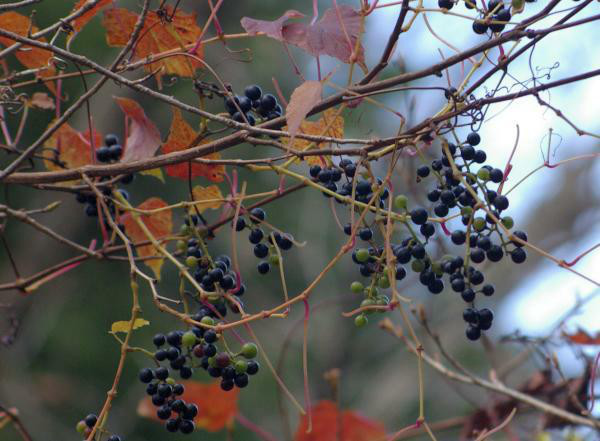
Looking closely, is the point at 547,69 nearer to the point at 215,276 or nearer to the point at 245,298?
the point at 215,276

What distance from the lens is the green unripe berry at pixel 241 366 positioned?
0.80 m

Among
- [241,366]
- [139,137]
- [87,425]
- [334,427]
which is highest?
[139,137]

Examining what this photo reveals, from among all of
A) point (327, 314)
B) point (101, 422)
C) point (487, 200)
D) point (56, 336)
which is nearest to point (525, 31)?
point (487, 200)

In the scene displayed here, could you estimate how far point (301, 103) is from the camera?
77 cm

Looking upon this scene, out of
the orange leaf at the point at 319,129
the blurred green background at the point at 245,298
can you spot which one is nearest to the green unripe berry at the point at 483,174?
the orange leaf at the point at 319,129

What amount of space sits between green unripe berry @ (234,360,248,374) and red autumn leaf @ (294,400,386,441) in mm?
695

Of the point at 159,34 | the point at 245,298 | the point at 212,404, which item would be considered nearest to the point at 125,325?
the point at 159,34

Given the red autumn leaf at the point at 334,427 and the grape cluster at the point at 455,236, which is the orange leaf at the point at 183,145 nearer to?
the grape cluster at the point at 455,236

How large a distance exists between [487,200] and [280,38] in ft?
0.98

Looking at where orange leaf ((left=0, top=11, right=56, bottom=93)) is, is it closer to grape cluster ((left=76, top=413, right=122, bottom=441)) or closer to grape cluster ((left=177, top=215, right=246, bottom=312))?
grape cluster ((left=177, top=215, right=246, bottom=312))

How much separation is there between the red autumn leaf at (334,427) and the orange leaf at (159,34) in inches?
28.9

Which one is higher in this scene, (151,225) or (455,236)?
(455,236)

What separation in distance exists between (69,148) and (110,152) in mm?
93

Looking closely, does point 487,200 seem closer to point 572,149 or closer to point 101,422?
point 101,422
